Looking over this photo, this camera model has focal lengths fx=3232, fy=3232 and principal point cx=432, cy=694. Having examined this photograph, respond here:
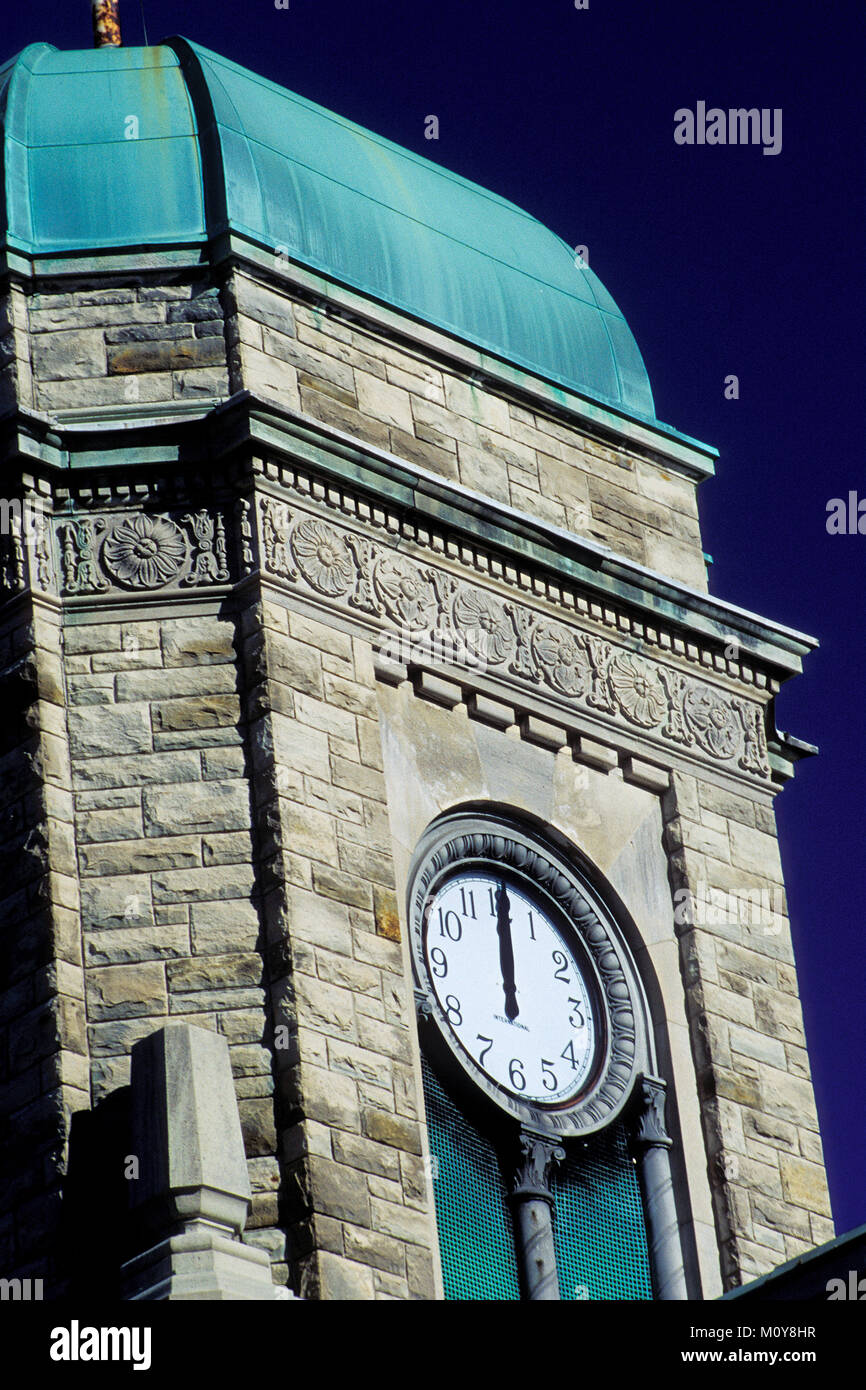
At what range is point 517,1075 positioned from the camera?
67.5 feet

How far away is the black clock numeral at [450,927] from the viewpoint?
816 inches

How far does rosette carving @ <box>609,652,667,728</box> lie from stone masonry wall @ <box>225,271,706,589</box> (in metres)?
1.01

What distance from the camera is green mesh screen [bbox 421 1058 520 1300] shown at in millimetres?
19688

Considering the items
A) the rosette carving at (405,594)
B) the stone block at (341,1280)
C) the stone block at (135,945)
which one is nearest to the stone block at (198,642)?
the rosette carving at (405,594)

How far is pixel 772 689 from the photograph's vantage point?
2339 centimetres

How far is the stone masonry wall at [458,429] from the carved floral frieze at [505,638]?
0.98 meters

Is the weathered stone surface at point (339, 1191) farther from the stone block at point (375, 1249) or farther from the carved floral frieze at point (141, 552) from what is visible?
the carved floral frieze at point (141, 552)

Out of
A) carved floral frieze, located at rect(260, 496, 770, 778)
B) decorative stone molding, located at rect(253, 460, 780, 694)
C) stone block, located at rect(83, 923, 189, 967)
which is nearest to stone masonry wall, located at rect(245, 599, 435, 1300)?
carved floral frieze, located at rect(260, 496, 770, 778)

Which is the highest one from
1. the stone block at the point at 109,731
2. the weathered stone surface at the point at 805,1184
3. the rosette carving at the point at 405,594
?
the rosette carving at the point at 405,594

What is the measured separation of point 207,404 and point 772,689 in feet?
15.9

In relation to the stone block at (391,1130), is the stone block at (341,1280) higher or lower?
lower
